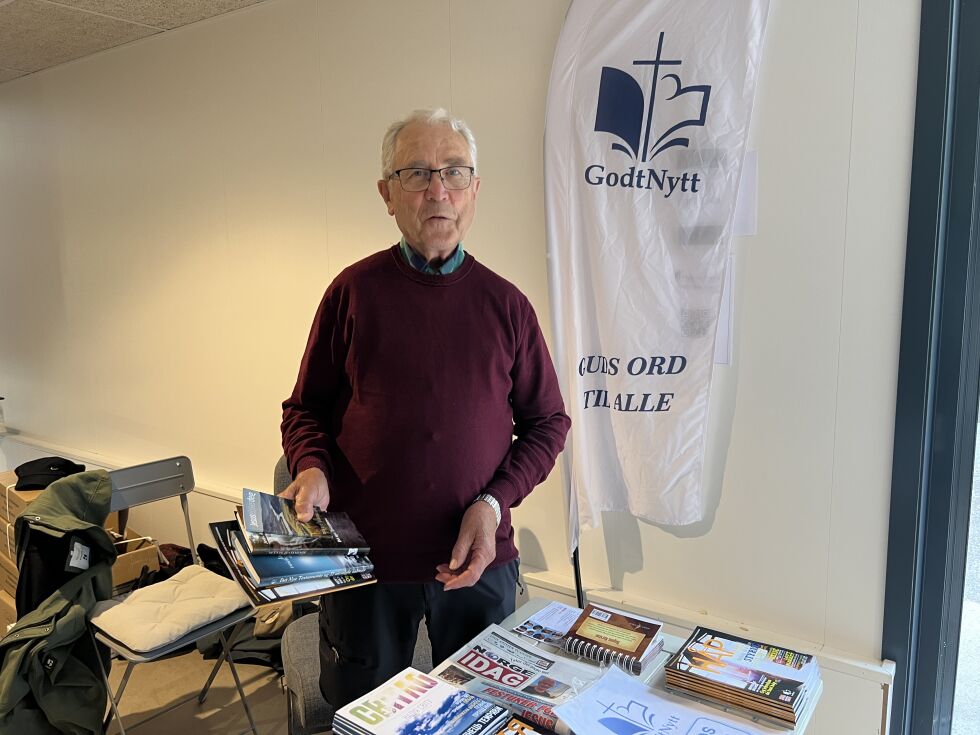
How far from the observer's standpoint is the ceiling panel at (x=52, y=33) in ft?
10.2

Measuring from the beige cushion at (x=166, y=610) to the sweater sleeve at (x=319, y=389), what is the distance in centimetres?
98

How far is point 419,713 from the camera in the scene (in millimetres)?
1171

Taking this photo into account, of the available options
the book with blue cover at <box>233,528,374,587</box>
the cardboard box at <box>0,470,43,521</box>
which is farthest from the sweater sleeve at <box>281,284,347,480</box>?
the cardboard box at <box>0,470,43,521</box>

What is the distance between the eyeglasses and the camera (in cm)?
147

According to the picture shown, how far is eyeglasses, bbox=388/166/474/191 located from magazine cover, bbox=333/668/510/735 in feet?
3.08

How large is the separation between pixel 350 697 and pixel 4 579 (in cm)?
274

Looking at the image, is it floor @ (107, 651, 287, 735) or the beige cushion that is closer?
the beige cushion

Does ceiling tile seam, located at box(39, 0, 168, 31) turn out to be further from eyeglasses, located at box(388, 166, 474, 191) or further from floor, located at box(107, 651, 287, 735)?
floor, located at box(107, 651, 287, 735)

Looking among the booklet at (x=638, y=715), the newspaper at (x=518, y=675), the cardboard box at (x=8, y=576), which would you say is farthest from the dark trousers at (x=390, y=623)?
the cardboard box at (x=8, y=576)

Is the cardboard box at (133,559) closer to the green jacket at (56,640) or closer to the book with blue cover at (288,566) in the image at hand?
the green jacket at (56,640)

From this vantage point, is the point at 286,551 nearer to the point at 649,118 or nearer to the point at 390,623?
the point at 390,623

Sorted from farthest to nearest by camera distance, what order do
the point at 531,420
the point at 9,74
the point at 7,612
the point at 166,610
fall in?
the point at 9,74 < the point at 7,612 < the point at 166,610 < the point at 531,420

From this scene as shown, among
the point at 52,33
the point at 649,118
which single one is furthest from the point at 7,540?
the point at 649,118

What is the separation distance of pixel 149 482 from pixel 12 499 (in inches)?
46.0
